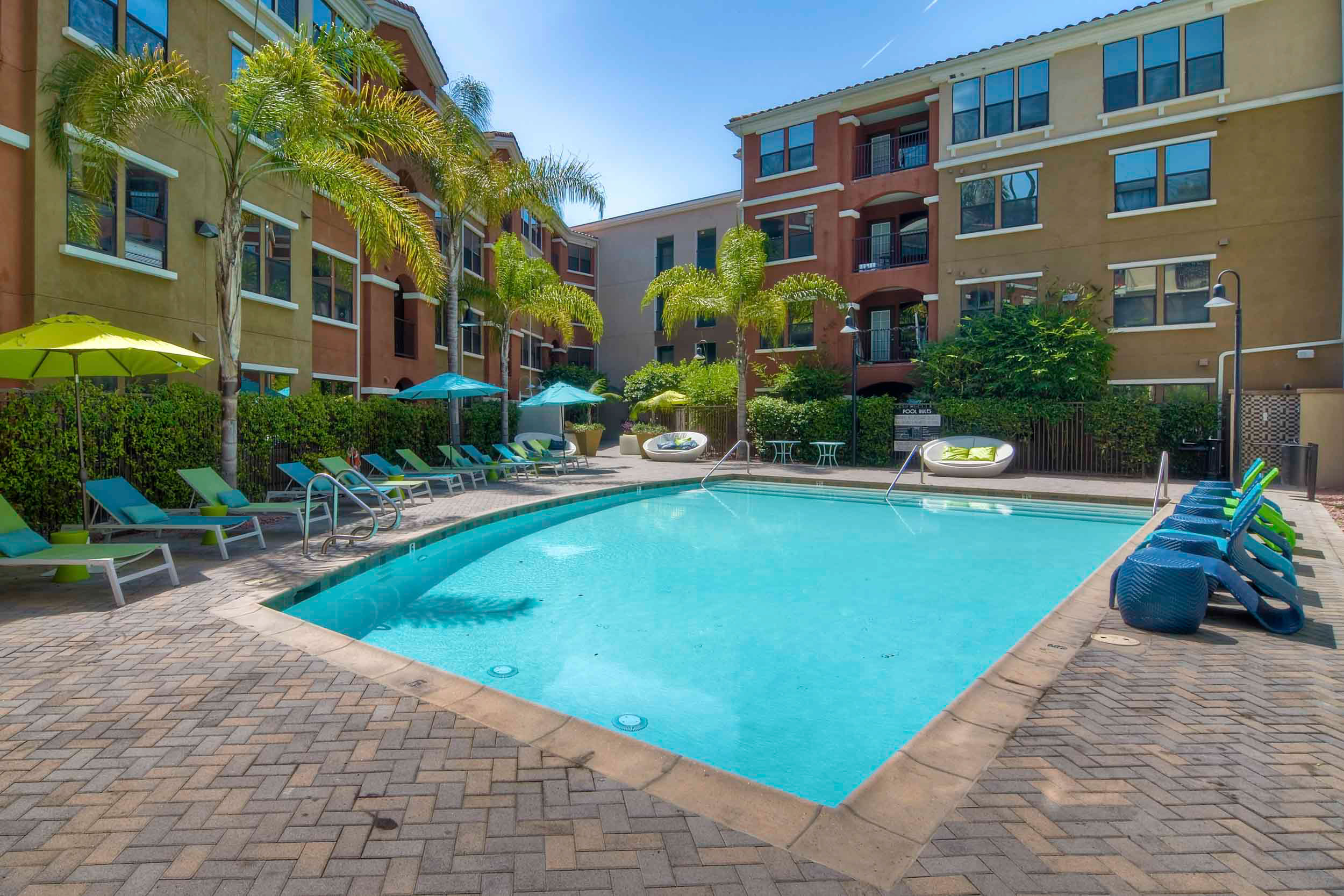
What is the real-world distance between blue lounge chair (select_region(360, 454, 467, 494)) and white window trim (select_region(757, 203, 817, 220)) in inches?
612

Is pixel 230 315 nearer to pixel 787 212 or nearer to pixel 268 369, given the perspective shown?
pixel 268 369

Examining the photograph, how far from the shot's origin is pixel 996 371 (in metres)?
18.3

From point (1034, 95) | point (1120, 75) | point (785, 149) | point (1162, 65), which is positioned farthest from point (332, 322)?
point (1162, 65)

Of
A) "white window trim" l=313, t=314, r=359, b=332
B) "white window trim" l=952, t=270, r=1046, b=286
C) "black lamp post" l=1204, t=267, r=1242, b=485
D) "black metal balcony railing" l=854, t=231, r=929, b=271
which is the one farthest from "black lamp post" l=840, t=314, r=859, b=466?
"white window trim" l=313, t=314, r=359, b=332

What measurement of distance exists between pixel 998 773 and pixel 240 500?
8.84 m

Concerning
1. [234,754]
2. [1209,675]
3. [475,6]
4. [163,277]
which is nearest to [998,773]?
[1209,675]

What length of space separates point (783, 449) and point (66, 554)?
55.9ft

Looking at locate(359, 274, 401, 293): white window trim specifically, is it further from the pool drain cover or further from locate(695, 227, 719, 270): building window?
the pool drain cover

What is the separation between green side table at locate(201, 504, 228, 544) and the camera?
7859 millimetres

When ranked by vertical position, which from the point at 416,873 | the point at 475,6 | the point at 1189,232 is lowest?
the point at 416,873

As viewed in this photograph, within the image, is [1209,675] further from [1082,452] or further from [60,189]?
[1082,452]

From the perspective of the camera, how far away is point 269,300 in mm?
14273

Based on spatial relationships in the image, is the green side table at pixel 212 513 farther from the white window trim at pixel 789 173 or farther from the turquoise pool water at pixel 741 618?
the white window trim at pixel 789 173

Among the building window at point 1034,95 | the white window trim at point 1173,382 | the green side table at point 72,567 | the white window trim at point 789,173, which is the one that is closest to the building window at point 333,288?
the green side table at point 72,567
